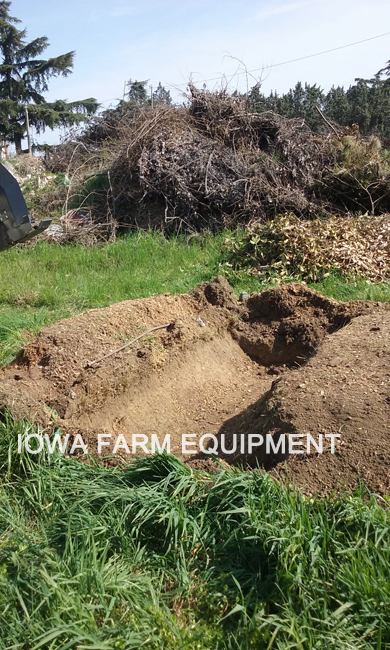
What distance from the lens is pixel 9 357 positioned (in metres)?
5.34

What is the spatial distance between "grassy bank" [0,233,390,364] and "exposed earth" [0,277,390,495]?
1107 mm

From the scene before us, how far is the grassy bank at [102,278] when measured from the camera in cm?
658

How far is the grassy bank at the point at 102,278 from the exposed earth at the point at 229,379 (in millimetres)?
1107

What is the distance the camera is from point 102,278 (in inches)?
315

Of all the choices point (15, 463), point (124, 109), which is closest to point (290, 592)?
point (15, 463)

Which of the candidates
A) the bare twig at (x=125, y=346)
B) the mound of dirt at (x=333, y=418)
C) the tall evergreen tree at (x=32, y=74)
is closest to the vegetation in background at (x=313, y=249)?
the bare twig at (x=125, y=346)

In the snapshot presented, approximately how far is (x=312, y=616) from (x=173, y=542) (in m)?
0.74

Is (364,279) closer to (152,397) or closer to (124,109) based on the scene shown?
(152,397)

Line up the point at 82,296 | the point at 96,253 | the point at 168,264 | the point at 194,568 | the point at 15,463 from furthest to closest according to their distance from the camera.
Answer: the point at 96,253, the point at 168,264, the point at 82,296, the point at 15,463, the point at 194,568

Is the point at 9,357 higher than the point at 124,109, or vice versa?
the point at 124,109

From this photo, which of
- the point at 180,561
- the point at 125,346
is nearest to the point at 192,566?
the point at 180,561

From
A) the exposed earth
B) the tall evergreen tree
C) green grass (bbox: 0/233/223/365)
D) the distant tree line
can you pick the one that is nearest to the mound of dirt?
the exposed earth

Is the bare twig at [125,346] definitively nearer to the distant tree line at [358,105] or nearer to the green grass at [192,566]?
the green grass at [192,566]

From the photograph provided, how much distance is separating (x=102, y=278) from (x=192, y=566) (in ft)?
18.8
